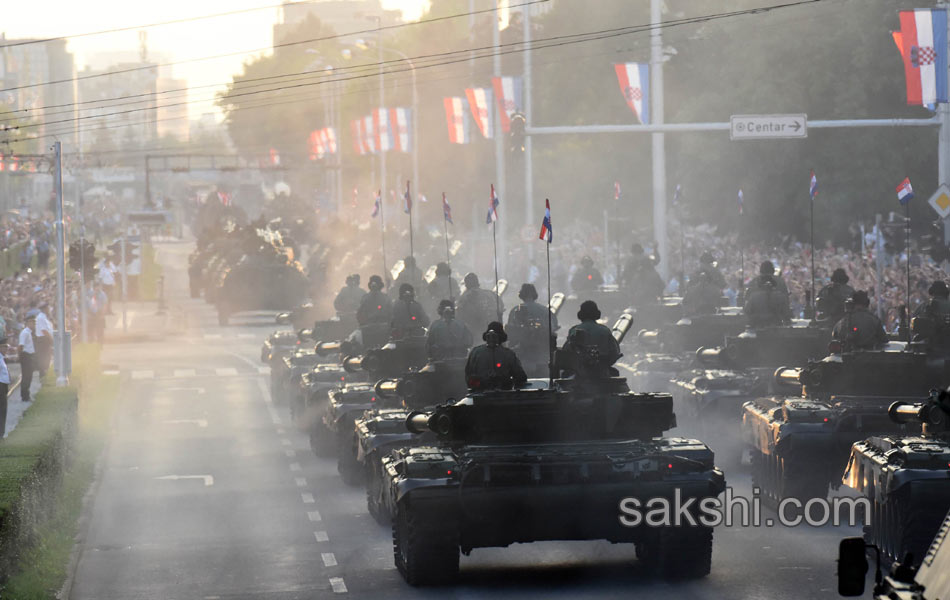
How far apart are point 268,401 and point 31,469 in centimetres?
1772

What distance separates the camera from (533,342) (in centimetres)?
2278

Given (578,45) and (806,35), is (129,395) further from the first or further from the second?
(578,45)

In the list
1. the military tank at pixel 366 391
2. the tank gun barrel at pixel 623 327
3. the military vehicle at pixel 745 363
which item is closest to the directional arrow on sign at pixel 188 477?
the military tank at pixel 366 391

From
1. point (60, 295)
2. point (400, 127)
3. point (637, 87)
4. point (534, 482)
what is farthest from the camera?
point (400, 127)

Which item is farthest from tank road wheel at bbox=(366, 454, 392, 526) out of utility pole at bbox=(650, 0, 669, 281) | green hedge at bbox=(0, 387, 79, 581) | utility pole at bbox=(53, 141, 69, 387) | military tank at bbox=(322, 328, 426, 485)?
utility pole at bbox=(650, 0, 669, 281)

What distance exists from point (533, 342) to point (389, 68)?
76.5 metres

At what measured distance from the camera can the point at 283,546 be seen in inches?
717

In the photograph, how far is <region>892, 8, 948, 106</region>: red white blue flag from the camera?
118 feet

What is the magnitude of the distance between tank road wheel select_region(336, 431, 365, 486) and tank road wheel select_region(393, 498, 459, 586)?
7.18 meters

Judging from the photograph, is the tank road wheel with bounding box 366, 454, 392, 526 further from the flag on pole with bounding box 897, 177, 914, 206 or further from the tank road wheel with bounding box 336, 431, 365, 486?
the flag on pole with bounding box 897, 177, 914, 206

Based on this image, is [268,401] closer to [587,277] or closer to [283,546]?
[587,277]

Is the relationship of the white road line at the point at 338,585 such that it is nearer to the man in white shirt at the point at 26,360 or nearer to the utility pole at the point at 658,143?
the man in white shirt at the point at 26,360

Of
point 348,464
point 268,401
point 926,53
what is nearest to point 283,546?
point 348,464

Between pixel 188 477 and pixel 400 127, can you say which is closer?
pixel 188 477
